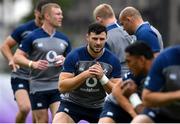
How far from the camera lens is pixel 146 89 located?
1093 cm

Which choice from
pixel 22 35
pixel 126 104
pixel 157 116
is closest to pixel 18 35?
pixel 22 35

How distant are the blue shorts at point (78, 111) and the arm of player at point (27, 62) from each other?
5.17 feet

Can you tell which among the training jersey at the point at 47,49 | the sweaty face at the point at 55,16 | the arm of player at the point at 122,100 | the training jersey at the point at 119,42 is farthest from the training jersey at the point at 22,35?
the arm of player at the point at 122,100

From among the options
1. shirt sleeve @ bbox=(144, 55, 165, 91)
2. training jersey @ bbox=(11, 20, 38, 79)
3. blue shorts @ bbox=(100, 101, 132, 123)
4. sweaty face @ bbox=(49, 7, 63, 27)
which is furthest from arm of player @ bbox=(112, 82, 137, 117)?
training jersey @ bbox=(11, 20, 38, 79)

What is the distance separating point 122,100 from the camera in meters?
11.9

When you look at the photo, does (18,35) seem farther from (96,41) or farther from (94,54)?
(96,41)

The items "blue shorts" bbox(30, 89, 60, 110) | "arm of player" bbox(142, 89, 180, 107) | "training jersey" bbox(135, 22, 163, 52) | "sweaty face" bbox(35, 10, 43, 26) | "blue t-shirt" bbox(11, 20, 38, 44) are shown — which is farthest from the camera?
"blue t-shirt" bbox(11, 20, 38, 44)

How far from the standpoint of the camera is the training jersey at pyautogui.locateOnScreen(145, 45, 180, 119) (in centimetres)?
1078

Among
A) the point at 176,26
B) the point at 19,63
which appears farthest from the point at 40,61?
the point at 176,26

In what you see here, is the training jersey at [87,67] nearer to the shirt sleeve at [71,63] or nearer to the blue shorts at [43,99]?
the shirt sleeve at [71,63]

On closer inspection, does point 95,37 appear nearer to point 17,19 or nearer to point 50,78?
point 50,78

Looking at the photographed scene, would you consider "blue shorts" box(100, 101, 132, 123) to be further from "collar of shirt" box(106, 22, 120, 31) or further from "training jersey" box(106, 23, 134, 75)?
"collar of shirt" box(106, 22, 120, 31)

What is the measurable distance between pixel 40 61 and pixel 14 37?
6.63 ft

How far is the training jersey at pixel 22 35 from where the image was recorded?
1712 cm
